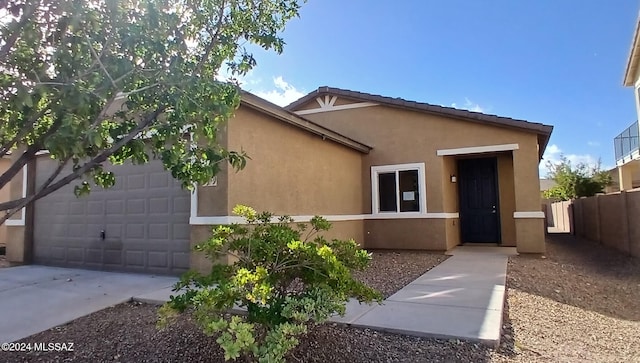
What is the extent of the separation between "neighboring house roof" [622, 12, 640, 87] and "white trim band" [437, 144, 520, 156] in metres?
7.36

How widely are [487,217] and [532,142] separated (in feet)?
10.5

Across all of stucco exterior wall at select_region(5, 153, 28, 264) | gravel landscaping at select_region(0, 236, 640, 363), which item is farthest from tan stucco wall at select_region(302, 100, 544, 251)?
stucco exterior wall at select_region(5, 153, 28, 264)

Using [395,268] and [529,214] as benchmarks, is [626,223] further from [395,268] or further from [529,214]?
[395,268]

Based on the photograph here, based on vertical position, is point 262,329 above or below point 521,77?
below

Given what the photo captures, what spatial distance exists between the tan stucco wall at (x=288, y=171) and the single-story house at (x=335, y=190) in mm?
29

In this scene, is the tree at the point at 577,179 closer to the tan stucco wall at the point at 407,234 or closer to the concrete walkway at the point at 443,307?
the tan stucco wall at the point at 407,234

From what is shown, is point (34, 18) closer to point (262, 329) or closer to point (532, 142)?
point (262, 329)

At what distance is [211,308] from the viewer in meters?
3.11

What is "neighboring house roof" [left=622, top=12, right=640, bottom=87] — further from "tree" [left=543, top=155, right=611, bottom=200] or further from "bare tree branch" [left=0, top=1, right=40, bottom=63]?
"bare tree branch" [left=0, top=1, right=40, bottom=63]

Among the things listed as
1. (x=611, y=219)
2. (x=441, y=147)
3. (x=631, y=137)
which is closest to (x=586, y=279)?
(x=441, y=147)

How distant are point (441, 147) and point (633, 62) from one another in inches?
372

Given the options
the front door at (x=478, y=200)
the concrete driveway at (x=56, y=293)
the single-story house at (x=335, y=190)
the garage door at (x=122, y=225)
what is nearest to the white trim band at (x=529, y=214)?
the single-story house at (x=335, y=190)

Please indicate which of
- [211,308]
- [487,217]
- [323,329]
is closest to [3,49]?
[211,308]

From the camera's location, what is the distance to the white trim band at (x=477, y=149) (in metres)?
10.9
